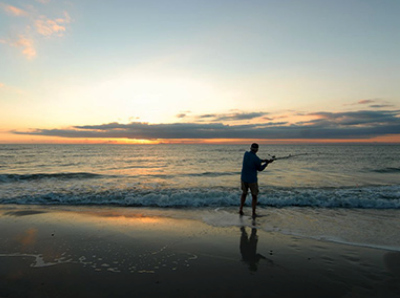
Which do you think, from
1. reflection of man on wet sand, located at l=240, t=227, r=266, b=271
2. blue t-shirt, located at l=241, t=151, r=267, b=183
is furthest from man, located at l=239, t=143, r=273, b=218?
reflection of man on wet sand, located at l=240, t=227, r=266, b=271

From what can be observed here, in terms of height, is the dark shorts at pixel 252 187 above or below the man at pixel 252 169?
below

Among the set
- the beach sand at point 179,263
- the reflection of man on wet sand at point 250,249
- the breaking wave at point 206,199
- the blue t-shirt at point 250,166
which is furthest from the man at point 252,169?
the breaking wave at point 206,199

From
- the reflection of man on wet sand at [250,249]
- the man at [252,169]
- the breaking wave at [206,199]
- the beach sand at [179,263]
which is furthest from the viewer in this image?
the breaking wave at [206,199]

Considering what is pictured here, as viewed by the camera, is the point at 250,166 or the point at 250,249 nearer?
the point at 250,249

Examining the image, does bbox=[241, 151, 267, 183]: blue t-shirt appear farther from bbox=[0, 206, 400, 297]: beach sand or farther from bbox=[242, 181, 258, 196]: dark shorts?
bbox=[0, 206, 400, 297]: beach sand

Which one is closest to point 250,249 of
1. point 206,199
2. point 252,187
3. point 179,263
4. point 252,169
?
point 179,263

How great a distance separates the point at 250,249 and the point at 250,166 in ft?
10.7

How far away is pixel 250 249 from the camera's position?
5098 mm

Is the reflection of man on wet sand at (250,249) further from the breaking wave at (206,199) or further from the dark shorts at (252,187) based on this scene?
the breaking wave at (206,199)

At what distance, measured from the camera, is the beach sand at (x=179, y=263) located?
11.6ft

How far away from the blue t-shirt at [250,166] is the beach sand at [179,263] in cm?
172

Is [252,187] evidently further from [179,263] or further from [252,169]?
[179,263]

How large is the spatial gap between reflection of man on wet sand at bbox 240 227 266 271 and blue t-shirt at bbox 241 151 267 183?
1993 mm

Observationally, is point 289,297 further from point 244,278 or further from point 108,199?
point 108,199
